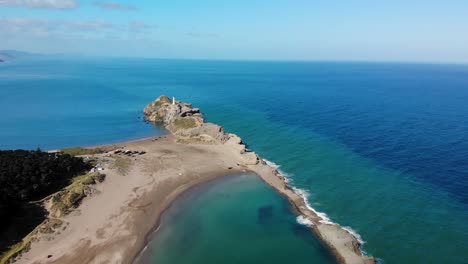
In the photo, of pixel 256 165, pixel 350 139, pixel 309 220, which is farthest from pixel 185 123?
pixel 309 220

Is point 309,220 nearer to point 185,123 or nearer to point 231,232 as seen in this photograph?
point 231,232

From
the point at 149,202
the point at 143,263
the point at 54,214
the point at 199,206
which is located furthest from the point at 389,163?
the point at 54,214

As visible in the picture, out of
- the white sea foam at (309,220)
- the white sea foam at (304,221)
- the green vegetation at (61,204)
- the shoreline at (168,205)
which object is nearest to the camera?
the green vegetation at (61,204)

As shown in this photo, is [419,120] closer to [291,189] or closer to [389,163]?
[389,163]

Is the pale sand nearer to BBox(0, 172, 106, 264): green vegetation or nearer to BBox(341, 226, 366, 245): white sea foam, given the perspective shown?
BBox(341, 226, 366, 245): white sea foam

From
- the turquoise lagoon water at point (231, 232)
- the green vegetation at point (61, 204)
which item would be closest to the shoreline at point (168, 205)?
the turquoise lagoon water at point (231, 232)

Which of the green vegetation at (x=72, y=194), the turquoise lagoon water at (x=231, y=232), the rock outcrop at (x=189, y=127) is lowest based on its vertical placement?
the turquoise lagoon water at (x=231, y=232)

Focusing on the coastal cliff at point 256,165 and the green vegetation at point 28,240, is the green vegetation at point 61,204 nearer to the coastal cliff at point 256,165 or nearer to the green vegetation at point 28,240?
the green vegetation at point 28,240

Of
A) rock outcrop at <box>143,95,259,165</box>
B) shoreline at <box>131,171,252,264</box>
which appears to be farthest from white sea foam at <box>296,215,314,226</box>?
rock outcrop at <box>143,95,259,165</box>
